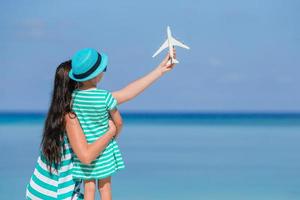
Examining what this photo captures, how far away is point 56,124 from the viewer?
3455 mm

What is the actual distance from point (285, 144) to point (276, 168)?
447 cm

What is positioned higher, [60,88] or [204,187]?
[60,88]

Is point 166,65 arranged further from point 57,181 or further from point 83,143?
point 57,181

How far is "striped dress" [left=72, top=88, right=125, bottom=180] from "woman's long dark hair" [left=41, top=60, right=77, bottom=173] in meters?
0.04

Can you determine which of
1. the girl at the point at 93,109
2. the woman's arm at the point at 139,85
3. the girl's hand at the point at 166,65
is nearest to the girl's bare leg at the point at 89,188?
the girl at the point at 93,109

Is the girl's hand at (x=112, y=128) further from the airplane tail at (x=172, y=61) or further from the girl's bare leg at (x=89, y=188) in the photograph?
the airplane tail at (x=172, y=61)

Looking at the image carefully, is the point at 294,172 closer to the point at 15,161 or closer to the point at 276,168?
the point at 276,168

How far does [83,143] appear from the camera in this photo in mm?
3379

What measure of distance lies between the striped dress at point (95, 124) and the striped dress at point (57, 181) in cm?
4

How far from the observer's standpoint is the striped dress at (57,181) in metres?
3.48

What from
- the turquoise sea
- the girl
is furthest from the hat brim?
the turquoise sea

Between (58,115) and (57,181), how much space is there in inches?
12.3

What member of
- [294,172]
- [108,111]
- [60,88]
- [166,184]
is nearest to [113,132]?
[108,111]

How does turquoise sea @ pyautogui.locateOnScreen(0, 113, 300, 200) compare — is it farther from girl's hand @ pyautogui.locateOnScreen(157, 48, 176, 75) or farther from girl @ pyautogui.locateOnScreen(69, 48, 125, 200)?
girl's hand @ pyautogui.locateOnScreen(157, 48, 176, 75)
